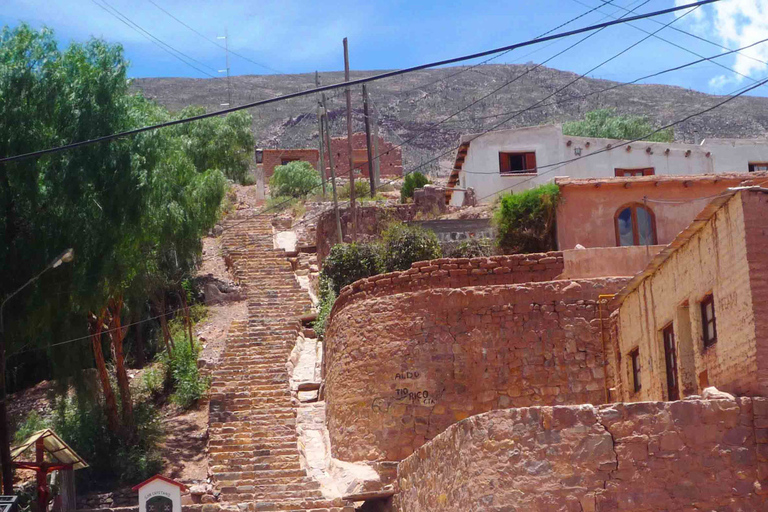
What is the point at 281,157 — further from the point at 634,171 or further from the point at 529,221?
the point at 529,221

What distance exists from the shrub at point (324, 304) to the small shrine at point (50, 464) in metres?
7.10

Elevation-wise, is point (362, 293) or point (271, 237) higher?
point (271, 237)

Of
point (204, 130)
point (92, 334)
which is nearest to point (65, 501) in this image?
point (92, 334)

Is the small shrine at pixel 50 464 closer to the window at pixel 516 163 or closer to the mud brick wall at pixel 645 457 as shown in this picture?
the mud brick wall at pixel 645 457

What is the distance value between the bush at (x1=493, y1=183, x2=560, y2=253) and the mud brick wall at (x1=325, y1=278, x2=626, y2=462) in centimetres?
646

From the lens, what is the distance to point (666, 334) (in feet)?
45.4

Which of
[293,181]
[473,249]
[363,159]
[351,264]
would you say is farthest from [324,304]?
[363,159]

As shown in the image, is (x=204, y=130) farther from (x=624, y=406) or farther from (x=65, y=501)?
(x=624, y=406)

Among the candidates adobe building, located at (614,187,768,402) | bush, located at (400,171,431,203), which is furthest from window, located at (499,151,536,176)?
adobe building, located at (614,187,768,402)

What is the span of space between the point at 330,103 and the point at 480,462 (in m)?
68.1

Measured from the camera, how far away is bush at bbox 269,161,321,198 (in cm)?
4072

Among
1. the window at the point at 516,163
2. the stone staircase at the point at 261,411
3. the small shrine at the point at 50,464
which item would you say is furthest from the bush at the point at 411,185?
the small shrine at the point at 50,464

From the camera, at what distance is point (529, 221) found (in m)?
24.2

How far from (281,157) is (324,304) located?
23.7 metres
